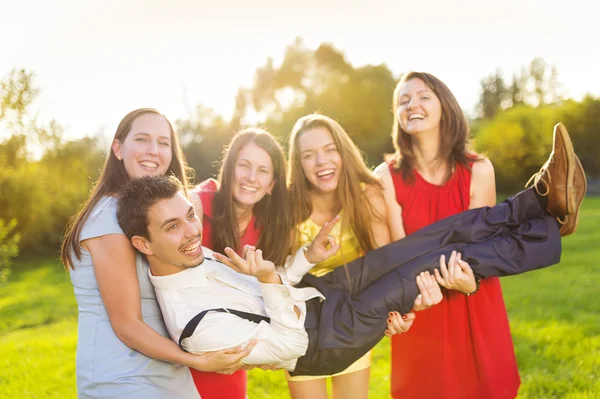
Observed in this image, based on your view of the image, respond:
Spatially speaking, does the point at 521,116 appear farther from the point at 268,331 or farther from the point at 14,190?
the point at 268,331

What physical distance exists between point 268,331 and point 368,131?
21.1 meters

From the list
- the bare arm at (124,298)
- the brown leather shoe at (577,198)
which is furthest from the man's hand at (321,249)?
the brown leather shoe at (577,198)

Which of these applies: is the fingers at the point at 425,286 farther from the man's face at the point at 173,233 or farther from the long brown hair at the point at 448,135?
the man's face at the point at 173,233

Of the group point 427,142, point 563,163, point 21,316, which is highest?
point 427,142

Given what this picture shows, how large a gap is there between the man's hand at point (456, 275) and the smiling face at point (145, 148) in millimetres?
1854

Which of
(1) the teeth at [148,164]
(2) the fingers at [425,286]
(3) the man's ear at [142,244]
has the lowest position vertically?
(2) the fingers at [425,286]

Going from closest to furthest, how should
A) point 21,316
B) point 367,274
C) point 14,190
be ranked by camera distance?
point 367,274, point 21,316, point 14,190

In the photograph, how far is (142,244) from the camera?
271 centimetres

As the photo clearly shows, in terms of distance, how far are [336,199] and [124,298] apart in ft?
6.01

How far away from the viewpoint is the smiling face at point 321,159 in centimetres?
375

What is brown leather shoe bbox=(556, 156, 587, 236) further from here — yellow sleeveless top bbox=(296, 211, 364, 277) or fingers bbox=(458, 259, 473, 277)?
yellow sleeveless top bbox=(296, 211, 364, 277)

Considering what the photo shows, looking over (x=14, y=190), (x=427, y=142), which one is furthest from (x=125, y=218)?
(x=14, y=190)

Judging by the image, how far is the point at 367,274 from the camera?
3496 mm

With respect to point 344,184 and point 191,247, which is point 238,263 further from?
point 344,184
